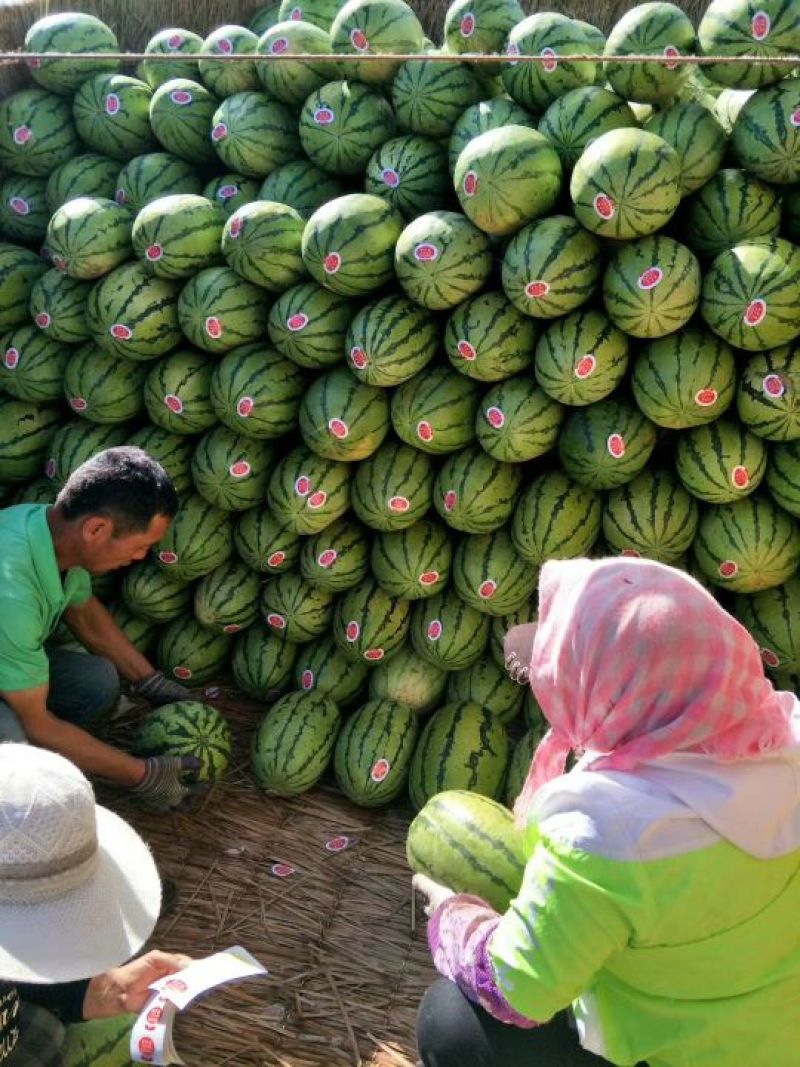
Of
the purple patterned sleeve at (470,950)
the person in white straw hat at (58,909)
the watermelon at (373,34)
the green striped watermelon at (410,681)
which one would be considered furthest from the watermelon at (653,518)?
the person in white straw hat at (58,909)

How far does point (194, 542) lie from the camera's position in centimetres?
409

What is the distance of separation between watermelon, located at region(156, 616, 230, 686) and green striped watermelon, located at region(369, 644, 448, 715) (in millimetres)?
669

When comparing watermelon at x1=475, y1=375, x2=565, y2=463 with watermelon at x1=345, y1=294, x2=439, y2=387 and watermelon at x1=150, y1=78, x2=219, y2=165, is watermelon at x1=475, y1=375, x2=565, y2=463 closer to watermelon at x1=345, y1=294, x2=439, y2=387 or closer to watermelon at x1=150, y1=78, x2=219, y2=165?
watermelon at x1=345, y1=294, x2=439, y2=387

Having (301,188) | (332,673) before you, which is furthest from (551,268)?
(332,673)

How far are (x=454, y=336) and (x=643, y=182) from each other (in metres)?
0.76

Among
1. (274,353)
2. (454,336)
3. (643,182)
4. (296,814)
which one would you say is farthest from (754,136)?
(296,814)

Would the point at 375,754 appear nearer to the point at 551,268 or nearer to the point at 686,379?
the point at 686,379

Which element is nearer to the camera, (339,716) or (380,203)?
(380,203)

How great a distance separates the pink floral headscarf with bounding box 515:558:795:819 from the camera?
80.8 inches

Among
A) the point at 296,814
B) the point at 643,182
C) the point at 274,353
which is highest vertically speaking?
the point at 643,182

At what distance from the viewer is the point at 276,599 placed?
13.6ft

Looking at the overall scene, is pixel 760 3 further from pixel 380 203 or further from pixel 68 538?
pixel 68 538

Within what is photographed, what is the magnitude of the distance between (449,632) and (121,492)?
1272 mm

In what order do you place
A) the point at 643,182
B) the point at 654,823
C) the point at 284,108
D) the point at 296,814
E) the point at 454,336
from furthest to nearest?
the point at 284,108
the point at 296,814
the point at 454,336
the point at 643,182
the point at 654,823
